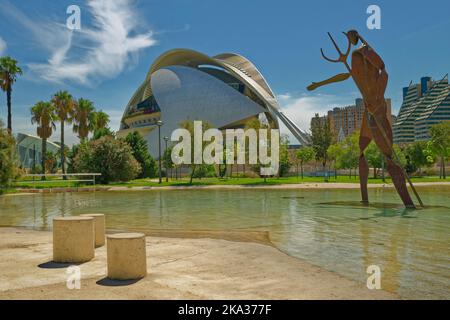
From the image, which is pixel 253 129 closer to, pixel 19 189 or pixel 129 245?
pixel 19 189

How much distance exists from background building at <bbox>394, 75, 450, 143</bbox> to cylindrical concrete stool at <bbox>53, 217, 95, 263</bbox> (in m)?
125

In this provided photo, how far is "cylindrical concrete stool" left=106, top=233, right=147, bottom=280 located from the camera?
5418 mm

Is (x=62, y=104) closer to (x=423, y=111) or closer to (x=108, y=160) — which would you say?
(x=108, y=160)

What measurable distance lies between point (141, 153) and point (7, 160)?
26517 millimetres

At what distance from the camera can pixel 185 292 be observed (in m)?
4.82

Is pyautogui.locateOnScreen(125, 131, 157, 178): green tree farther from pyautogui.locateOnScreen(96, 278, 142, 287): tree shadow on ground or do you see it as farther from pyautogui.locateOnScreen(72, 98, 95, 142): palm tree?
pyautogui.locateOnScreen(96, 278, 142, 287): tree shadow on ground

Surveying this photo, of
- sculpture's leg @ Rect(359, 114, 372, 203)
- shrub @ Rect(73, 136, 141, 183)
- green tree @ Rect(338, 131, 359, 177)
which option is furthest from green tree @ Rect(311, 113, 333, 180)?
sculpture's leg @ Rect(359, 114, 372, 203)

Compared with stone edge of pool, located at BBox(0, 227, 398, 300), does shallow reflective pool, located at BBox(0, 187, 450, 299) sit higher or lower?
lower

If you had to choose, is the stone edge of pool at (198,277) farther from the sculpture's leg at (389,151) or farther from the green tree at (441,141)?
the green tree at (441,141)

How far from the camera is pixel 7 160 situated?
967 inches

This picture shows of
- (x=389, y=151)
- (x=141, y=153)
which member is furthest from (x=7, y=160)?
(x=141, y=153)

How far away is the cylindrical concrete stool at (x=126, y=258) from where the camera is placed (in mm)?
5418
